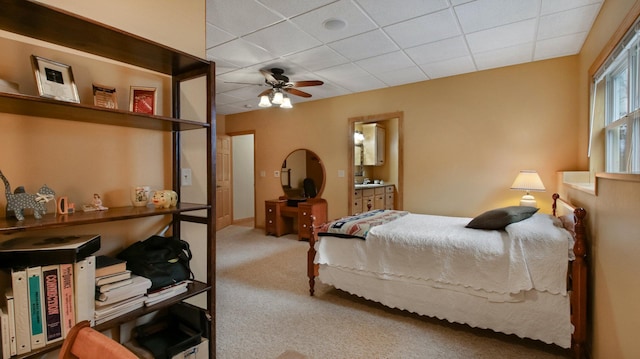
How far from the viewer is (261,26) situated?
265cm

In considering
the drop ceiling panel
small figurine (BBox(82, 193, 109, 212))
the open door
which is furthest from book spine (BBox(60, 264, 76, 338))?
the open door

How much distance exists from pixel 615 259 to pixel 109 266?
2496 millimetres

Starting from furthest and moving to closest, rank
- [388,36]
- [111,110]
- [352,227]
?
[388,36] → [352,227] → [111,110]

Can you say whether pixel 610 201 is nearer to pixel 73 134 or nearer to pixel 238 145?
pixel 73 134

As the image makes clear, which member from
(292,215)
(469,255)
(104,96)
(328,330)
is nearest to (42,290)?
(104,96)

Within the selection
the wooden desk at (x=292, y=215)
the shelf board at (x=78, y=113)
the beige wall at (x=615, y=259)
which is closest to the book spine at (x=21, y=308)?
the shelf board at (x=78, y=113)

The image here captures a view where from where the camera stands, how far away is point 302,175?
573 centimetres

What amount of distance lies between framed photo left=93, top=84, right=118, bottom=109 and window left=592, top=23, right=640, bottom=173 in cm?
270

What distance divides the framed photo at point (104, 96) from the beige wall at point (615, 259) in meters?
2.45

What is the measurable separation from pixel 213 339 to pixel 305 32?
103 inches

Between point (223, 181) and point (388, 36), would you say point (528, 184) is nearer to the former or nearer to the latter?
point (388, 36)

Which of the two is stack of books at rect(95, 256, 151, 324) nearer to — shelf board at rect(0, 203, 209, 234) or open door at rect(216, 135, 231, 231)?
shelf board at rect(0, 203, 209, 234)

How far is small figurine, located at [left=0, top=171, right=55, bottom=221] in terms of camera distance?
114cm

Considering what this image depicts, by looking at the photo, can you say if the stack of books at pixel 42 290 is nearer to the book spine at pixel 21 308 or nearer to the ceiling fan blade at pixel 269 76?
the book spine at pixel 21 308
